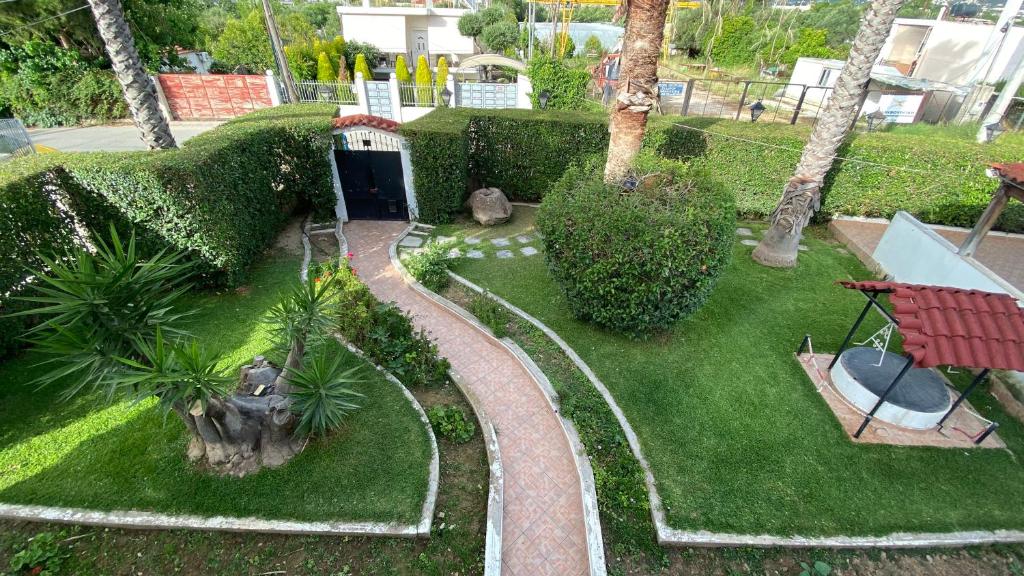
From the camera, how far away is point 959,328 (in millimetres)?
5258

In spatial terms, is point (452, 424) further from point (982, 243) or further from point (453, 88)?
point (453, 88)

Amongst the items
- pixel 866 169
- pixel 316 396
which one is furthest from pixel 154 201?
pixel 866 169

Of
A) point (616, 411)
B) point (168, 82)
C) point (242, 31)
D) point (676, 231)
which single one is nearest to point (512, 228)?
point (676, 231)

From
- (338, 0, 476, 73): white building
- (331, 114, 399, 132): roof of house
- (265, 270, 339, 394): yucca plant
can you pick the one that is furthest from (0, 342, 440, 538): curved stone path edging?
(338, 0, 476, 73): white building

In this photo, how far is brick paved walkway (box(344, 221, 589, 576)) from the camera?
4.84 meters

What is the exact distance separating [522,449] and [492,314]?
9.20 feet

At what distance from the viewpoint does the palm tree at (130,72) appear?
8.31 m

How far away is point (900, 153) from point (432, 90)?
719 inches

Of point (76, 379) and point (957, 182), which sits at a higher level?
point (957, 182)

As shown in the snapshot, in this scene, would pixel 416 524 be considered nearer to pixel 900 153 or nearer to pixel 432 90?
pixel 900 153

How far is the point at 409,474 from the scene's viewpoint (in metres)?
5.41

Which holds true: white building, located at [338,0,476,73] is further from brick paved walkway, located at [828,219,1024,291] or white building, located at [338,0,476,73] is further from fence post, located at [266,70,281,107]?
brick paved walkway, located at [828,219,1024,291]

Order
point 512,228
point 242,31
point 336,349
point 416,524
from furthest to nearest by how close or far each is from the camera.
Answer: point 242,31
point 512,228
point 336,349
point 416,524

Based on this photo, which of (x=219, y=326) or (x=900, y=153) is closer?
(x=219, y=326)
